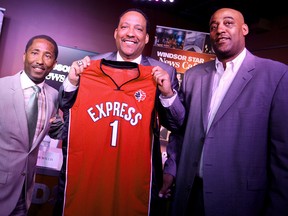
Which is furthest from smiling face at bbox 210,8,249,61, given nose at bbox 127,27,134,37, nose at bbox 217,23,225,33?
nose at bbox 127,27,134,37

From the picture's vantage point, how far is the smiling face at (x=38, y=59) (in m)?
2.09

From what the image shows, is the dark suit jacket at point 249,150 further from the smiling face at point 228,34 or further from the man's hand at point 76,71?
the man's hand at point 76,71

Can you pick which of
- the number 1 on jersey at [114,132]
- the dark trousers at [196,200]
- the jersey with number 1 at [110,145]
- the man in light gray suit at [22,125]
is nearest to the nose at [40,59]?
the man in light gray suit at [22,125]

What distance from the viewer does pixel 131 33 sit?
6.23 ft

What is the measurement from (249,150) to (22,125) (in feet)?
5.35

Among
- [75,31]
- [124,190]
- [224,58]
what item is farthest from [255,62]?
[75,31]

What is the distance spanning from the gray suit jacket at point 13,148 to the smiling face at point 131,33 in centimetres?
89

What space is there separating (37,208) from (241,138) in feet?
8.43

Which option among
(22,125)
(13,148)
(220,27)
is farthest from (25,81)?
(220,27)

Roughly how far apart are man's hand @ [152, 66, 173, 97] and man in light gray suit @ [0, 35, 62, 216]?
1.00 m

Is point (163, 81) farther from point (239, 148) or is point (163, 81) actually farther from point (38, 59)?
point (38, 59)

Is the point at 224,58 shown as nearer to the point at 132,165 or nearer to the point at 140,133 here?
the point at 140,133

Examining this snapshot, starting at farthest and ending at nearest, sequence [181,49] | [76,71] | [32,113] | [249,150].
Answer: [181,49]
[32,113]
[76,71]
[249,150]

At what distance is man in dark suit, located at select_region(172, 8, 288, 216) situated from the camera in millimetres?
1590
